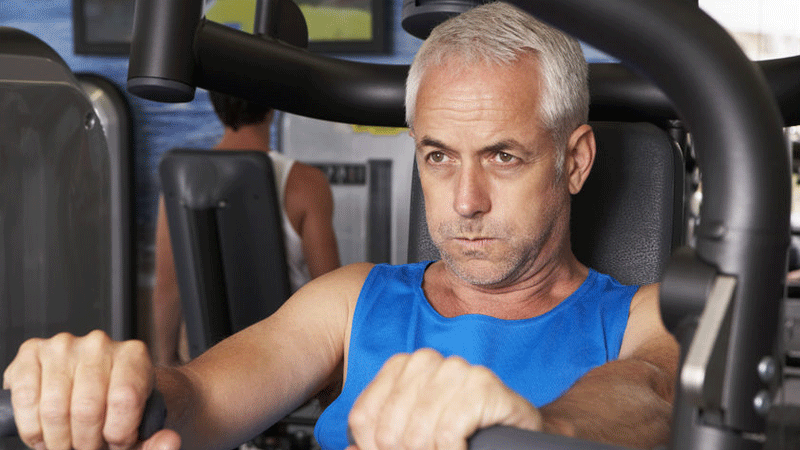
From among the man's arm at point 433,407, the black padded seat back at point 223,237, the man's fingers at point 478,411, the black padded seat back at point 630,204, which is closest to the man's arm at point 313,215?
the black padded seat back at point 223,237

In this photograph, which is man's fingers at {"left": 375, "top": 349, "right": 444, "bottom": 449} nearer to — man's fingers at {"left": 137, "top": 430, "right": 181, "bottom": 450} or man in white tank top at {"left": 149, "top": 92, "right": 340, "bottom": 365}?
man's fingers at {"left": 137, "top": 430, "right": 181, "bottom": 450}

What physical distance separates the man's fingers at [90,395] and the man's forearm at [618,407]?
15.5 inches

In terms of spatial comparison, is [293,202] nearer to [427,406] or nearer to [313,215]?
[313,215]

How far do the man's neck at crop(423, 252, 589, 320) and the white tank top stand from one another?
0.95m

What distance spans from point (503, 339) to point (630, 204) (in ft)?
1.19

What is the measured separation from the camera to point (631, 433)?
0.74 metres

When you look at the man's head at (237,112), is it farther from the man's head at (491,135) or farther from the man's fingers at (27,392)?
the man's fingers at (27,392)

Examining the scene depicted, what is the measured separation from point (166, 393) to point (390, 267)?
51cm

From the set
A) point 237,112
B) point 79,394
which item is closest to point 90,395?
point 79,394

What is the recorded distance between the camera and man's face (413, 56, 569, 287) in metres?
1.19

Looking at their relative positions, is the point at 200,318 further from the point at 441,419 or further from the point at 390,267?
the point at 441,419

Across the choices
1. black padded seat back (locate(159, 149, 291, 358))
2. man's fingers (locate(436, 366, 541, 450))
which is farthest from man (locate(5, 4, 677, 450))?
black padded seat back (locate(159, 149, 291, 358))

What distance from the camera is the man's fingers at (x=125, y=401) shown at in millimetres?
701

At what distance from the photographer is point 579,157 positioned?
1332 millimetres
